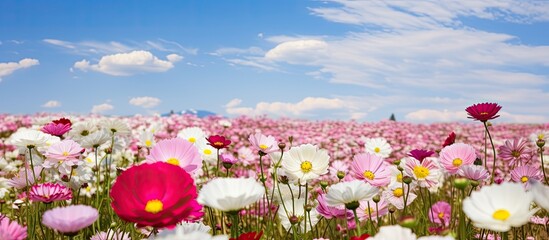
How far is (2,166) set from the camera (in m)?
3.26

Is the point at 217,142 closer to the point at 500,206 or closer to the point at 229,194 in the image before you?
the point at 229,194

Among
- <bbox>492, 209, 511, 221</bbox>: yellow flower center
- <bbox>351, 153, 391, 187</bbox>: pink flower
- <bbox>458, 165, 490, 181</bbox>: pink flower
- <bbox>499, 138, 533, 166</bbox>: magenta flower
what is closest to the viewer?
<bbox>492, 209, 511, 221</bbox>: yellow flower center

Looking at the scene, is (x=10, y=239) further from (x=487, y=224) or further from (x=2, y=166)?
(x=2, y=166)

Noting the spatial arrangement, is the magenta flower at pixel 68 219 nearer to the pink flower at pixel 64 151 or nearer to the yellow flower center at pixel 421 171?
the pink flower at pixel 64 151

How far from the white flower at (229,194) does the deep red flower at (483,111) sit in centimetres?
145

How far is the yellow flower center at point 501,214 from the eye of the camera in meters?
1.08

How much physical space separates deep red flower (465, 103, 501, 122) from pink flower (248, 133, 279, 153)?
90 centimetres

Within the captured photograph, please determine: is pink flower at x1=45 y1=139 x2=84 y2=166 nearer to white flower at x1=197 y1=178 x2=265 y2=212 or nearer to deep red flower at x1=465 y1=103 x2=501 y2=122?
white flower at x1=197 y1=178 x2=265 y2=212

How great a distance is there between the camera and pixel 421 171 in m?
2.24

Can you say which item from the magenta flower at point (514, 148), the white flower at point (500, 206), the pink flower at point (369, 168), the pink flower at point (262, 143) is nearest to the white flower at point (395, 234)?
the white flower at point (500, 206)

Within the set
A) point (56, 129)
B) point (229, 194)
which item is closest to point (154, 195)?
point (229, 194)

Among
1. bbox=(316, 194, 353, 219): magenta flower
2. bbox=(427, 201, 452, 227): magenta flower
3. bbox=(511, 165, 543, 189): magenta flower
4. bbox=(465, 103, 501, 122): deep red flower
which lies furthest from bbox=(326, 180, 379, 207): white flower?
bbox=(427, 201, 452, 227): magenta flower

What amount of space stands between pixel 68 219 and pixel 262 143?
1182 millimetres

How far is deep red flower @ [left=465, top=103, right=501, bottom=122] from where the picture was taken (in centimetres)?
227
